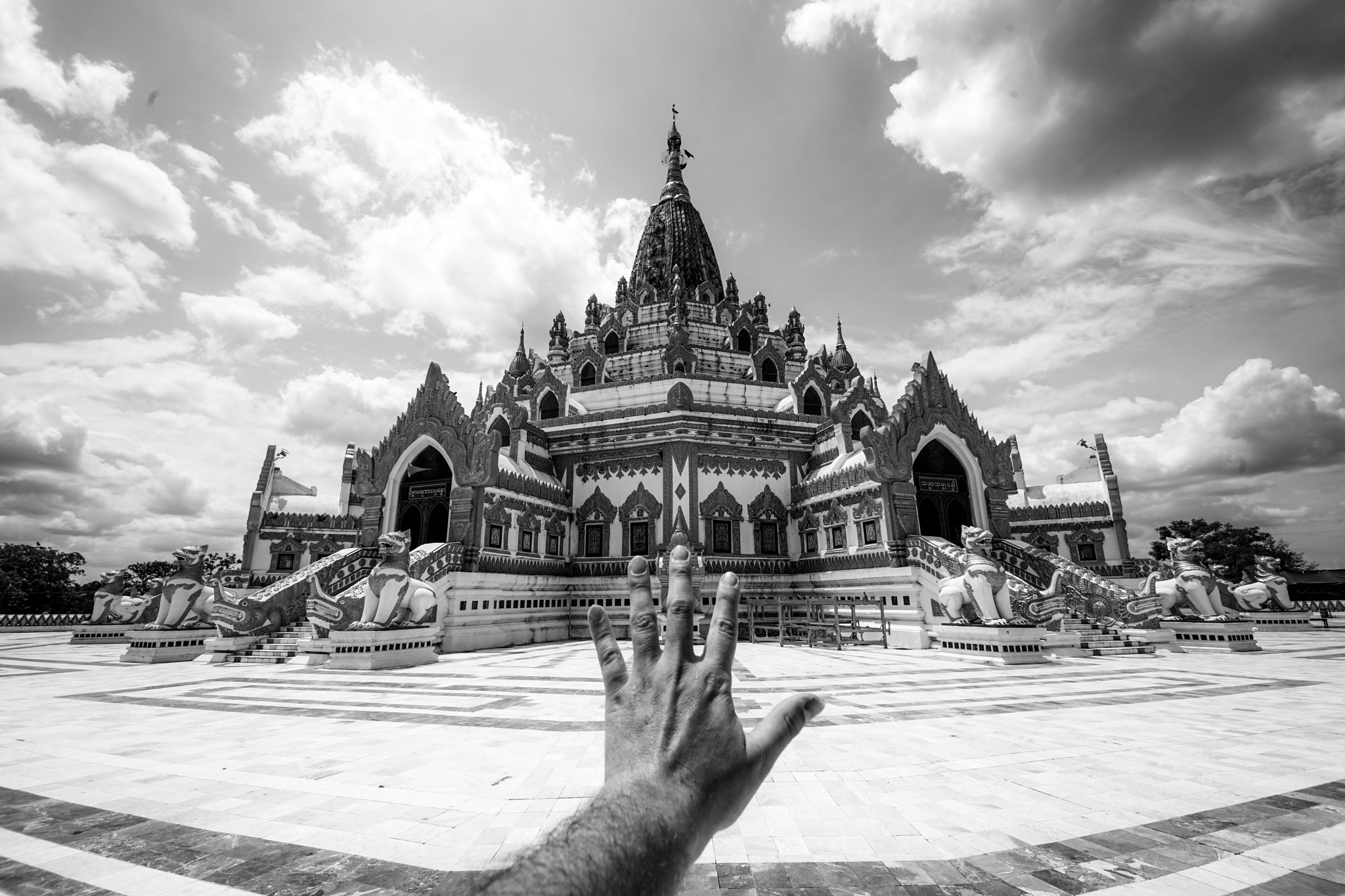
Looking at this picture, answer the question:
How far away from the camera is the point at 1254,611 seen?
20562mm

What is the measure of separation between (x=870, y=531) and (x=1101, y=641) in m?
6.24

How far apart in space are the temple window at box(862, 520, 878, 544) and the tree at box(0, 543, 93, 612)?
139 ft

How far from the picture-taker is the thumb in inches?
82.2

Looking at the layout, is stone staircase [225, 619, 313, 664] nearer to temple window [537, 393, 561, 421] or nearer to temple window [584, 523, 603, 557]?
temple window [584, 523, 603, 557]

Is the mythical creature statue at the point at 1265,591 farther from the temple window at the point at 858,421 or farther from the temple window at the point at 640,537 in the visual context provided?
the temple window at the point at 640,537

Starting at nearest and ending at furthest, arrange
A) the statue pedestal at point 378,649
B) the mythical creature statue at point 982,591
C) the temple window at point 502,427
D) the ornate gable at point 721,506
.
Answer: the statue pedestal at point 378,649 → the mythical creature statue at point 982,591 → the ornate gable at point 721,506 → the temple window at point 502,427

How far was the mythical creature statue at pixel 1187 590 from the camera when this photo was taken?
612 inches

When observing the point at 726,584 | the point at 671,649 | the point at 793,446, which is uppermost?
the point at 793,446

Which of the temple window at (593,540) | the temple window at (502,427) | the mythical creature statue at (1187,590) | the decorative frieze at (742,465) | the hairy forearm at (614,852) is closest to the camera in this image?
the hairy forearm at (614,852)

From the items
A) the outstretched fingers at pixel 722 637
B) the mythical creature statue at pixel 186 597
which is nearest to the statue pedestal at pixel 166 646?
the mythical creature statue at pixel 186 597

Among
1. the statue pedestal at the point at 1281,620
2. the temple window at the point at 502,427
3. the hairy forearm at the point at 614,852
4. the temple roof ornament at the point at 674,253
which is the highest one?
the temple roof ornament at the point at 674,253

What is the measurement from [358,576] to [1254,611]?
96.5 feet

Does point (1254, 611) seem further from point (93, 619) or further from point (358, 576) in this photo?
point (93, 619)

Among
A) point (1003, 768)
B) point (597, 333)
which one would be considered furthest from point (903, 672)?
point (597, 333)
